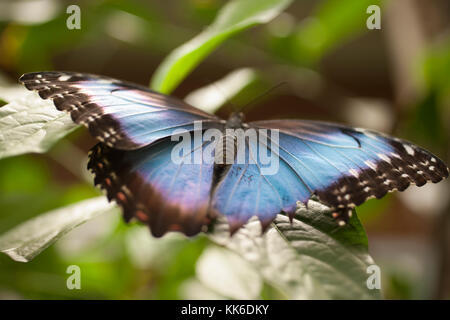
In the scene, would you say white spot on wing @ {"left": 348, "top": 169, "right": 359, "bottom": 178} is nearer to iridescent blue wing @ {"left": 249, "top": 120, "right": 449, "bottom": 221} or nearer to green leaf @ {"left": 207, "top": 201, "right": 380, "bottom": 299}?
iridescent blue wing @ {"left": 249, "top": 120, "right": 449, "bottom": 221}

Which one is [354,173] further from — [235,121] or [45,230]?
[45,230]

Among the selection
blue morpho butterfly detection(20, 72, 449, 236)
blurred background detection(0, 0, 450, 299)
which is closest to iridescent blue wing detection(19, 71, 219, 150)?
blue morpho butterfly detection(20, 72, 449, 236)

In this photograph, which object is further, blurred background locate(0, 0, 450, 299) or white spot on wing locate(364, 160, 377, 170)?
blurred background locate(0, 0, 450, 299)

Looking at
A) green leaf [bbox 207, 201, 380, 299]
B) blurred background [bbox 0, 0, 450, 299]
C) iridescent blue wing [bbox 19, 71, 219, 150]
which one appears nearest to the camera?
green leaf [bbox 207, 201, 380, 299]

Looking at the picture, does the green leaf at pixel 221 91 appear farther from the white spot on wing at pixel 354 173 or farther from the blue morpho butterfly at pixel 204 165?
the white spot on wing at pixel 354 173

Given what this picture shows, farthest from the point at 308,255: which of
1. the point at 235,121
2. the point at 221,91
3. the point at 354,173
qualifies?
the point at 221,91

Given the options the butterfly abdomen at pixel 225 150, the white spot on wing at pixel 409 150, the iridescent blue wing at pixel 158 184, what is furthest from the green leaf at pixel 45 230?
the white spot on wing at pixel 409 150
